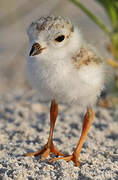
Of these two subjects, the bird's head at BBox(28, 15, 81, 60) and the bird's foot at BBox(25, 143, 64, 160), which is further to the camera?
the bird's foot at BBox(25, 143, 64, 160)

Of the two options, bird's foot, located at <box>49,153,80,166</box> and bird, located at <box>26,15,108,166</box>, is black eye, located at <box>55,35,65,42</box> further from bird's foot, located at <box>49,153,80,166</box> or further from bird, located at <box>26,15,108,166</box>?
bird's foot, located at <box>49,153,80,166</box>

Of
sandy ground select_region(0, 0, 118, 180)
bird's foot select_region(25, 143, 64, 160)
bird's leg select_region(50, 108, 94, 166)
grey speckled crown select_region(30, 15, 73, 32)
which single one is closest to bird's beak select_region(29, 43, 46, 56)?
grey speckled crown select_region(30, 15, 73, 32)

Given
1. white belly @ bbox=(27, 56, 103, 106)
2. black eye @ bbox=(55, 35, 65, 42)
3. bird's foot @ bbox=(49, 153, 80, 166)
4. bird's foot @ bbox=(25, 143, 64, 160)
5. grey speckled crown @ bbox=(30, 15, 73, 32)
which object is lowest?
bird's foot @ bbox=(49, 153, 80, 166)

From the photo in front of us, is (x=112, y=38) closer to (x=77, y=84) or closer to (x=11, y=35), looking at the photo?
(x=77, y=84)

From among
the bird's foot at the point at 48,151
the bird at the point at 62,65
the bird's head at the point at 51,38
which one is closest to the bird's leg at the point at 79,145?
the bird at the point at 62,65

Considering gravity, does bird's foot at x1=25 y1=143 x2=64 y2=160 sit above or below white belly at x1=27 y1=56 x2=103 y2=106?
below

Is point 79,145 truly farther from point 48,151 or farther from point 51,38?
point 51,38

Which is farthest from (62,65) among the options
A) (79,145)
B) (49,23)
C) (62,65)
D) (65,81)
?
(79,145)

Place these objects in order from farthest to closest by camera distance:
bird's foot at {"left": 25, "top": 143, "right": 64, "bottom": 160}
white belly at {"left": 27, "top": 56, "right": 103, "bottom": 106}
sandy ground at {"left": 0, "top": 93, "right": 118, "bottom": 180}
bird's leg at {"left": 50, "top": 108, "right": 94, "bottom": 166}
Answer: bird's foot at {"left": 25, "top": 143, "right": 64, "bottom": 160} < bird's leg at {"left": 50, "top": 108, "right": 94, "bottom": 166} < white belly at {"left": 27, "top": 56, "right": 103, "bottom": 106} < sandy ground at {"left": 0, "top": 93, "right": 118, "bottom": 180}

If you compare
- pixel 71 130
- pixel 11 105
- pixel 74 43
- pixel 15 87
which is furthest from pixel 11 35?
pixel 74 43
